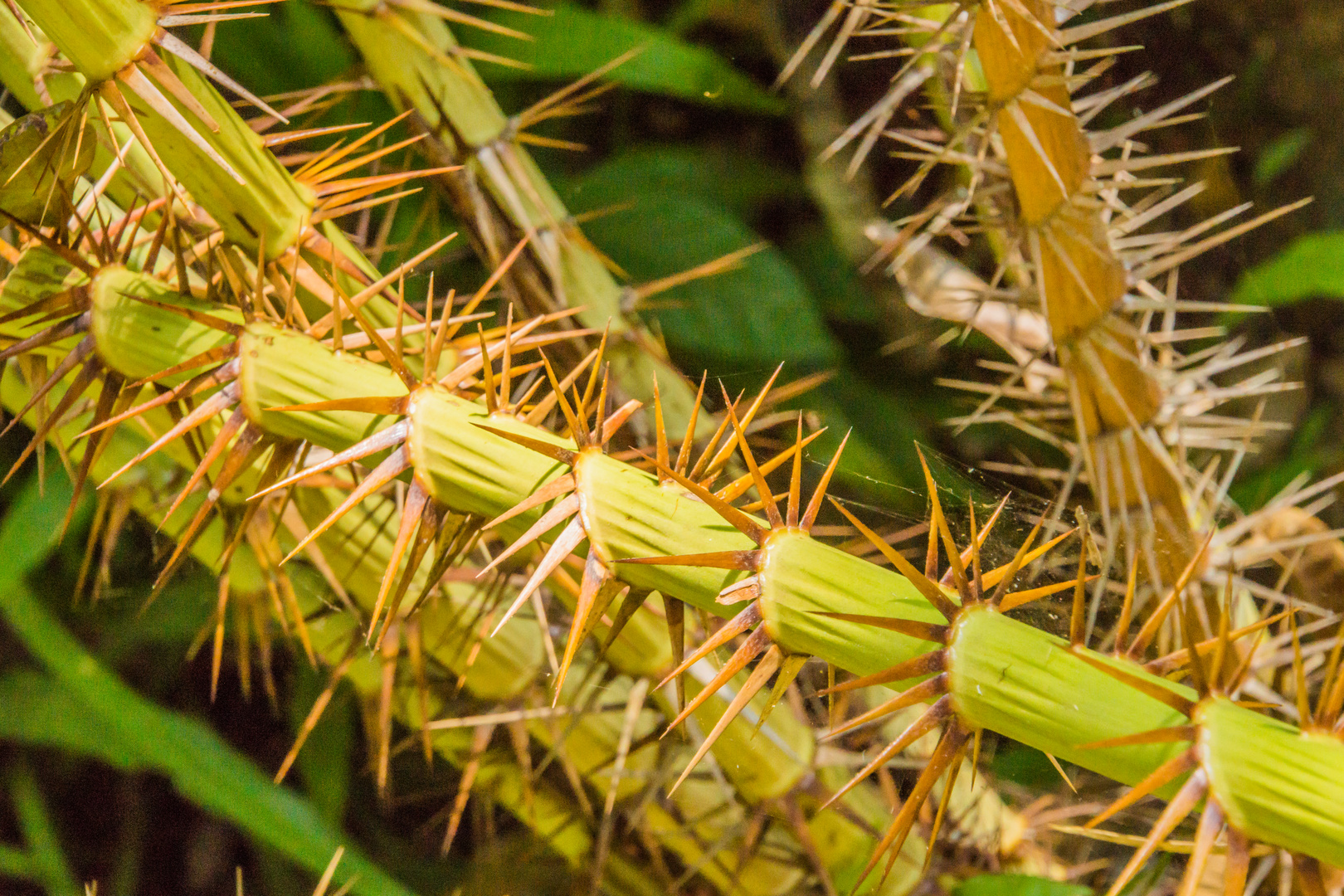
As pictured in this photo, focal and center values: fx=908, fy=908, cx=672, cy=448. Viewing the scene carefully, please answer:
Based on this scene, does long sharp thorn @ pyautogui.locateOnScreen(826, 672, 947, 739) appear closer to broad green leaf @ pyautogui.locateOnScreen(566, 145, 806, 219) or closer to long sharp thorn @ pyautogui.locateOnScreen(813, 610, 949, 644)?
long sharp thorn @ pyautogui.locateOnScreen(813, 610, 949, 644)

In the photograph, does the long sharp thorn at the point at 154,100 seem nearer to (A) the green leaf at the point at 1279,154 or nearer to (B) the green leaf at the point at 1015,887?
(B) the green leaf at the point at 1015,887

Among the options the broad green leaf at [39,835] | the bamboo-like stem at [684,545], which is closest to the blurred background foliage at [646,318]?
the broad green leaf at [39,835]

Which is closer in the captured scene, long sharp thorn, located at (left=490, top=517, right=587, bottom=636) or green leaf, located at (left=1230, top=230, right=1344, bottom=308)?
long sharp thorn, located at (left=490, top=517, right=587, bottom=636)

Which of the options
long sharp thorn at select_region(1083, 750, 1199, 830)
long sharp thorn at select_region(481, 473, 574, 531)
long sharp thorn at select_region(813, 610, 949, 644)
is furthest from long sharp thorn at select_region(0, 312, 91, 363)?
long sharp thorn at select_region(1083, 750, 1199, 830)

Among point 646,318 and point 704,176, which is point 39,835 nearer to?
point 646,318

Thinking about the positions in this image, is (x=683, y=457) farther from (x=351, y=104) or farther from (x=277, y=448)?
(x=351, y=104)

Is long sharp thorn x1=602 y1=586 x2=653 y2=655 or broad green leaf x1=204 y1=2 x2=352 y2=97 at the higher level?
broad green leaf x1=204 y1=2 x2=352 y2=97
